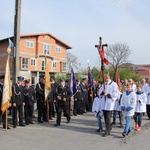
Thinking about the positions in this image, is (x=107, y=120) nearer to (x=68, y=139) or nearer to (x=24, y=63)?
(x=68, y=139)

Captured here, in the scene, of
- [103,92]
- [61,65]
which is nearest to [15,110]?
[103,92]

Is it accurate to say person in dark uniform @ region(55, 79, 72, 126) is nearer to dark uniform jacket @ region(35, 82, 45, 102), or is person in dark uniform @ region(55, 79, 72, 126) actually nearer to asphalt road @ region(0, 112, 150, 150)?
asphalt road @ region(0, 112, 150, 150)

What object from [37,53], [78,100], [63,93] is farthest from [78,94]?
[37,53]

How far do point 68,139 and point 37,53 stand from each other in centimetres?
4420

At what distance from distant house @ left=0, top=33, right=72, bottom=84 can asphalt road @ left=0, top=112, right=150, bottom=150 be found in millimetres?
39304

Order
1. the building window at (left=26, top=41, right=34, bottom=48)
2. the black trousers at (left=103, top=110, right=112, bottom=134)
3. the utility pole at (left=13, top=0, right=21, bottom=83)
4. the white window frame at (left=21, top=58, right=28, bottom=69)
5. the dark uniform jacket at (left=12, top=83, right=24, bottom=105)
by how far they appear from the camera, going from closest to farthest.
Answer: the black trousers at (left=103, top=110, right=112, bottom=134), the dark uniform jacket at (left=12, top=83, right=24, bottom=105), the utility pole at (left=13, top=0, right=21, bottom=83), the white window frame at (left=21, top=58, right=28, bottom=69), the building window at (left=26, top=41, right=34, bottom=48)

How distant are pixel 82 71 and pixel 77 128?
4283 cm

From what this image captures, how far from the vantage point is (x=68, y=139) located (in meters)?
7.68

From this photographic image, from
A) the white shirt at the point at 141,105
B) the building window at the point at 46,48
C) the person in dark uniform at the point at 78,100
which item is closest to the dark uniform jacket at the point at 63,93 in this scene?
the white shirt at the point at 141,105

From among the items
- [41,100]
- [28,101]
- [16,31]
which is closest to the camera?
[28,101]

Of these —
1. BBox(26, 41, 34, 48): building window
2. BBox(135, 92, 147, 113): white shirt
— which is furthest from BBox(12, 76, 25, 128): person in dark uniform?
BBox(26, 41, 34, 48): building window

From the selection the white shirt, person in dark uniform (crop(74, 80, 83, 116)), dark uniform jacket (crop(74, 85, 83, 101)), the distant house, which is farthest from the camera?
the distant house

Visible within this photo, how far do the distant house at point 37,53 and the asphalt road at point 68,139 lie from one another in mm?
39304

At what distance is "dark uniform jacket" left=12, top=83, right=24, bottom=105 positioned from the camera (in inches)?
376
